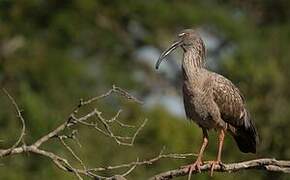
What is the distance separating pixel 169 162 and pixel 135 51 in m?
13.0

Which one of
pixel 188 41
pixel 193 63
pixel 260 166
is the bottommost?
pixel 260 166

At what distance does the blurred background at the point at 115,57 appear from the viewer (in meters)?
22.2

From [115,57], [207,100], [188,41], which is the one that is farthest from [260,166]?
[115,57]

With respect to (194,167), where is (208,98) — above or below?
above

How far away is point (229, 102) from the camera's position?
11516 mm

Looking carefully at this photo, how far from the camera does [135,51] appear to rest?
32.7 m

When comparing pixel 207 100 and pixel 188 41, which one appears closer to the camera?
pixel 207 100

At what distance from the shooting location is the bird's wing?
1141cm

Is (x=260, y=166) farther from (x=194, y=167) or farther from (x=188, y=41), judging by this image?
(x=188, y=41)

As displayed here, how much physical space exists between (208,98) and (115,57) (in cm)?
2127

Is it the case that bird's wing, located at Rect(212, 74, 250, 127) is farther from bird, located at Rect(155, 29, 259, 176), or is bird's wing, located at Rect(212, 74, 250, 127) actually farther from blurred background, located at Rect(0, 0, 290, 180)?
blurred background, located at Rect(0, 0, 290, 180)

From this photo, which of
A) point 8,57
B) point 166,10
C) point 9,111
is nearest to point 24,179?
point 9,111

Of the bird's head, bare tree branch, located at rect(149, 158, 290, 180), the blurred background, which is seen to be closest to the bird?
the bird's head

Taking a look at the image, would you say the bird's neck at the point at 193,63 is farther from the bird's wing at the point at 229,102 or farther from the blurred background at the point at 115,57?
the blurred background at the point at 115,57
